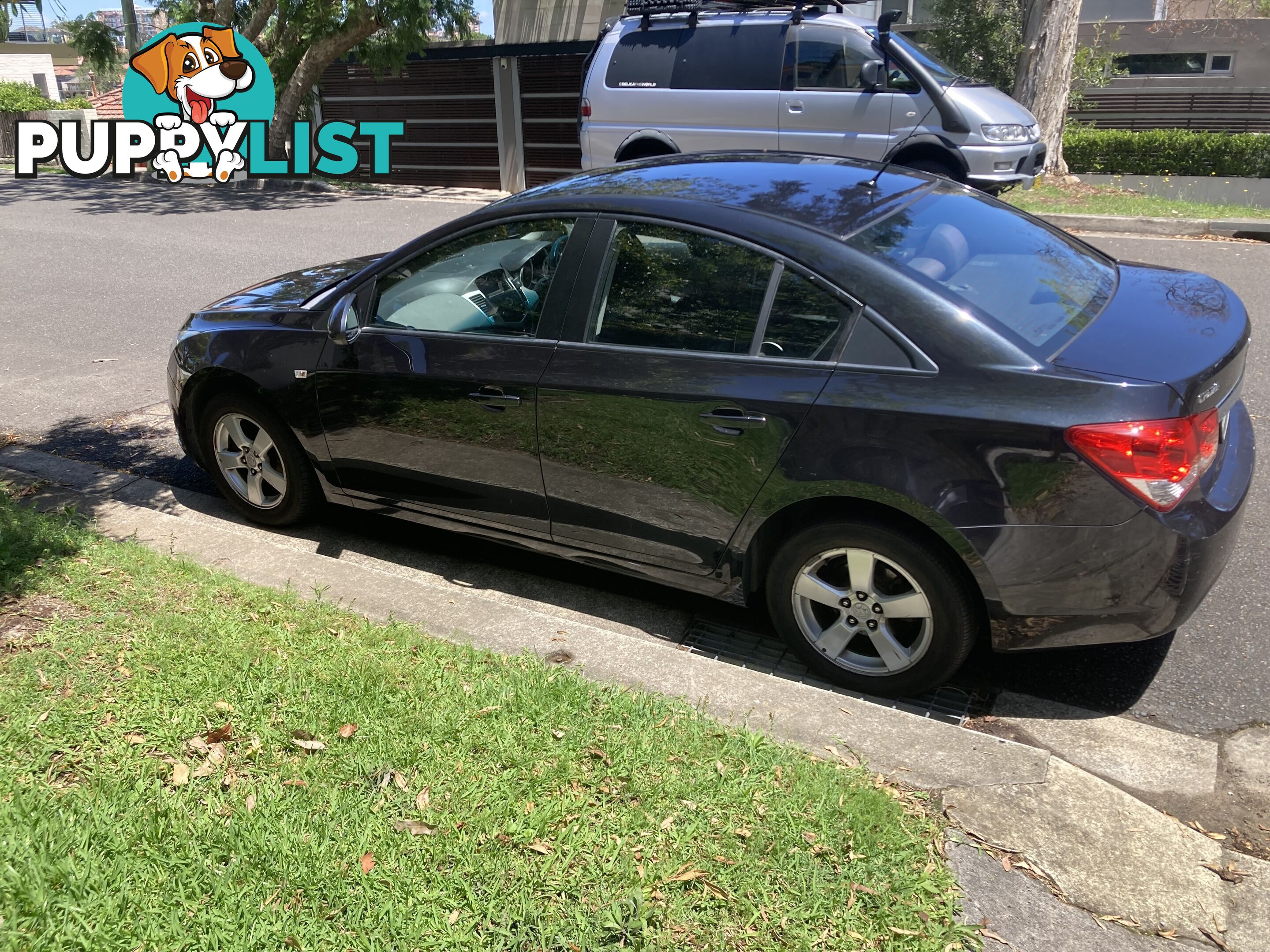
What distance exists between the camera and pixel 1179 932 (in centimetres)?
262

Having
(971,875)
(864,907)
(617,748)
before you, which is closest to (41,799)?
(617,748)

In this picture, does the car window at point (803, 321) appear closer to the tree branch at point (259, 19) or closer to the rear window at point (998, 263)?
the rear window at point (998, 263)

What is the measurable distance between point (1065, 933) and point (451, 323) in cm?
319

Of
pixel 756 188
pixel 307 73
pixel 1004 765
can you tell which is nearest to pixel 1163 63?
pixel 307 73

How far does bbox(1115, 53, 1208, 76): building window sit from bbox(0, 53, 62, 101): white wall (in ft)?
191

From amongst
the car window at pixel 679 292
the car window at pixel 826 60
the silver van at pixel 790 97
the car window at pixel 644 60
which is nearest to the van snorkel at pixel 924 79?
the silver van at pixel 790 97

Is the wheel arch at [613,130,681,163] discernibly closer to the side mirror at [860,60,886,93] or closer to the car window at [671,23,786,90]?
the car window at [671,23,786,90]

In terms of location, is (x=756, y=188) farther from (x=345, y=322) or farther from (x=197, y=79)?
(x=197, y=79)

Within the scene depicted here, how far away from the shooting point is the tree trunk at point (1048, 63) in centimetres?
1551

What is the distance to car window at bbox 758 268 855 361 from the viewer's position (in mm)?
3703

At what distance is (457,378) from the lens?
14.5 feet

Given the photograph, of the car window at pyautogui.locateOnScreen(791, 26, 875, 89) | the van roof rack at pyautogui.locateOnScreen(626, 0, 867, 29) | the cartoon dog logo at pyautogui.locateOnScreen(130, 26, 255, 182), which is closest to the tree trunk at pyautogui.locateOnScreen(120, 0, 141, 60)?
the cartoon dog logo at pyautogui.locateOnScreen(130, 26, 255, 182)

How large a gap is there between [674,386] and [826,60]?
31.9ft

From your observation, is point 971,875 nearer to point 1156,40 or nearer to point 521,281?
point 521,281
